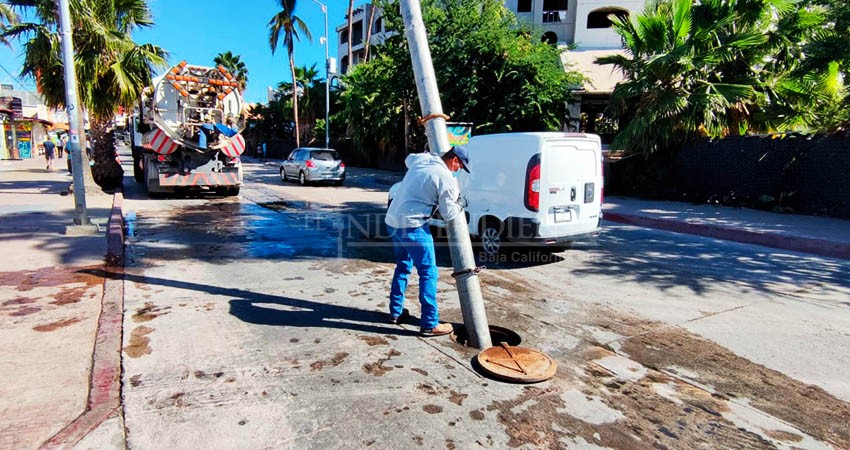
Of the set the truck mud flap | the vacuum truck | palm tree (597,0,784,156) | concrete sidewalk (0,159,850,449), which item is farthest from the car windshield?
palm tree (597,0,784,156)

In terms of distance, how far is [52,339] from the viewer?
13.6 feet

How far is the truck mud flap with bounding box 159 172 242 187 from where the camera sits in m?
13.6

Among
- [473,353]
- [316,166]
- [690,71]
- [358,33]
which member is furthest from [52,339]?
[358,33]

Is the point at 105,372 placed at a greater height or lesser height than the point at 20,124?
lesser

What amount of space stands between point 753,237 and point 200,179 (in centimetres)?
1341

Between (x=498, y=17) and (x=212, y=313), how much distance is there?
17.5m

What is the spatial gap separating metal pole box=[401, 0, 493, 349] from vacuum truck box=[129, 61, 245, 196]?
11.1 meters

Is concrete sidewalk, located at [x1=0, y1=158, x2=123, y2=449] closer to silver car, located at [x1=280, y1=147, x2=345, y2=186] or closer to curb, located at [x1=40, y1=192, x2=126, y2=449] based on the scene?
curb, located at [x1=40, y1=192, x2=126, y2=449]

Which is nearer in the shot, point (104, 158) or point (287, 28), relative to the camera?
point (104, 158)

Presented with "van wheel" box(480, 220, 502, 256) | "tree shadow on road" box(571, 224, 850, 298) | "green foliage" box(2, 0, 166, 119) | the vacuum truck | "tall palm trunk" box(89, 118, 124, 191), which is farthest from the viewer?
"tall palm trunk" box(89, 118, 124, 191)

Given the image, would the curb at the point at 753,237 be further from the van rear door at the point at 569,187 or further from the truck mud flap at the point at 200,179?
the truck mud flap at the point at 200,179

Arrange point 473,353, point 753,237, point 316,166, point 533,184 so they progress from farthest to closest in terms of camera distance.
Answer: point 316,166 → point 753,237 → point 533,184 → point 473,353

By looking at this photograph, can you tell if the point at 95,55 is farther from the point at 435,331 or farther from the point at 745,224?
the point at 745,224

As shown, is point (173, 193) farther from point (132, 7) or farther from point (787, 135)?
point (787, 135)
